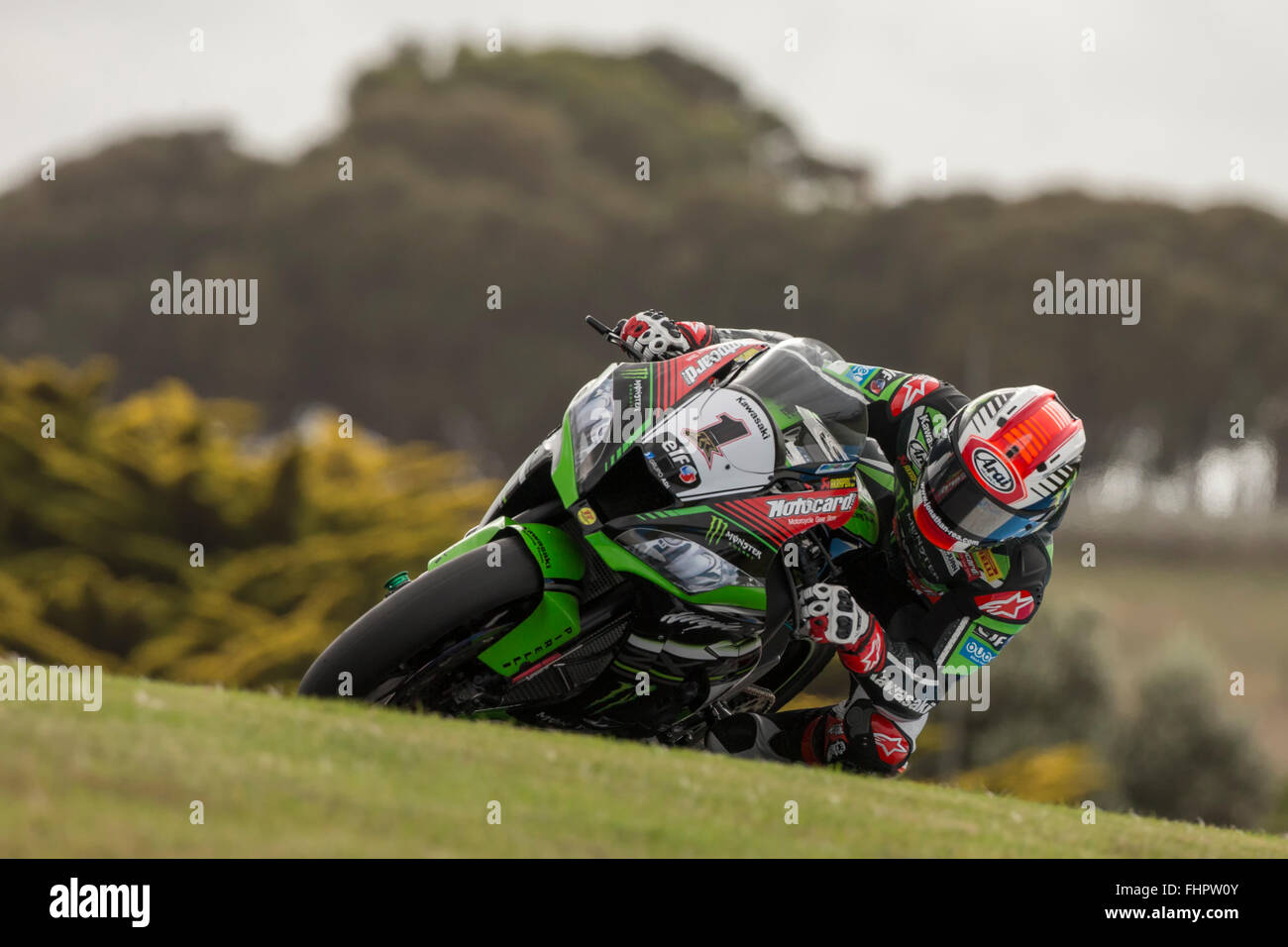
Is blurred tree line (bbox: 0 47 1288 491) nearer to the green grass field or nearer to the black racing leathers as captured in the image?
the black racing leathers

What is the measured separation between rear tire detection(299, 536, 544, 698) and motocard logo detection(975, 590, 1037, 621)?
7.23 ft

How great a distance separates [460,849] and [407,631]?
60.9 inches

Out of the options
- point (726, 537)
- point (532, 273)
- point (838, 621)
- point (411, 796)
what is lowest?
point (411, 796)

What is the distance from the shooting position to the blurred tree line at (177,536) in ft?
49.4

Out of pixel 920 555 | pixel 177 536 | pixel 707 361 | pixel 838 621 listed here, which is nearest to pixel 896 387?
pixel 920 555

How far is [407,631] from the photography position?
5785 mm

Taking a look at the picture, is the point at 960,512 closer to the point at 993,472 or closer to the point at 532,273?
the point at 993,472

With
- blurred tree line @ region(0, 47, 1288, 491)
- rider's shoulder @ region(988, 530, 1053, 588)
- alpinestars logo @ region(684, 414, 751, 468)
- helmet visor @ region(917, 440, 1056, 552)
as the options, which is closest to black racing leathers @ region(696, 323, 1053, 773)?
rider's shoulder @ region(988, 530, 1053, 588)

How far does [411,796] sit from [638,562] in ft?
4.99

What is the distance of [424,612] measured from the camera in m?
5.77

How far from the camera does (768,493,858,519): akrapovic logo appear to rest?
612 cm

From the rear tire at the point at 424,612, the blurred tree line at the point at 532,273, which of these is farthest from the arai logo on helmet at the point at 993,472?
the blurred tree line at the point at 532,273

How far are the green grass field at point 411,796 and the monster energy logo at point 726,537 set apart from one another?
835 millimetres
